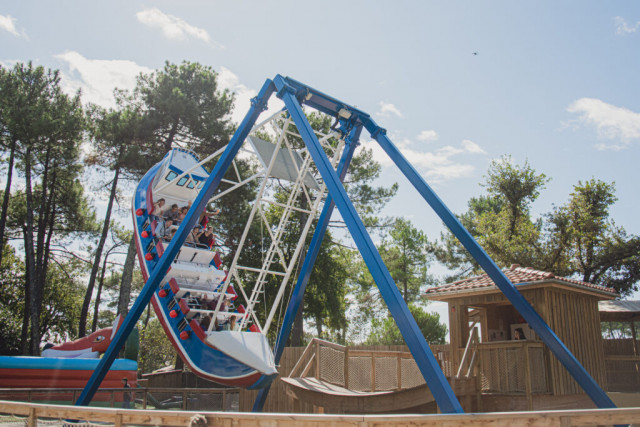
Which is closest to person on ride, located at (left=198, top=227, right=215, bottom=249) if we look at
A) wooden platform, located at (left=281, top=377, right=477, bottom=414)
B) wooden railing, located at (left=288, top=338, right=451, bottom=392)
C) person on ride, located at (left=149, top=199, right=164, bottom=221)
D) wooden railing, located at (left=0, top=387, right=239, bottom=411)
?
person on ride, located at (left=149, top=199, right=164, bottom=221)

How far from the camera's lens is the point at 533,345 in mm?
9938

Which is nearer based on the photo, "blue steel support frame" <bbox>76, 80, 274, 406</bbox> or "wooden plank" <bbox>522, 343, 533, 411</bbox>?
"blue steel support frame" <bbox>76, 80, 274, 406</bbox>

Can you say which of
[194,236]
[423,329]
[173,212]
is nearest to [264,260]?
[194,236]

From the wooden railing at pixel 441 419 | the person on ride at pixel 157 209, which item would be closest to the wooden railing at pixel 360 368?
the person on ride at pixel 157 209

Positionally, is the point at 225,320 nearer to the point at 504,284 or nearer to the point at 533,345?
the point at 533,345

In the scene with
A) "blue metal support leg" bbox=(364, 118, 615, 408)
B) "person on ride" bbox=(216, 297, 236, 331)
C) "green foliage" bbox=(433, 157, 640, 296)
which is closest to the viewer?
"blue metal support leg" bbox=(364, 118, 615, 408)

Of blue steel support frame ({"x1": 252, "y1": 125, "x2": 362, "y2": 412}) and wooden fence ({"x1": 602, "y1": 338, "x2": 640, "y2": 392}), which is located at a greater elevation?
blue steel support frame ({"x1": 252, "y1": 125, "x2": 362, "y2": 412})

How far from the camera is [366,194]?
27.8m

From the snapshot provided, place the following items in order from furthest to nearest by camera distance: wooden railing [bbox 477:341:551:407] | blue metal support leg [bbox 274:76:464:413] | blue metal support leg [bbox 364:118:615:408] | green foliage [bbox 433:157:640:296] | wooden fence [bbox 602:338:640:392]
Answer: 1. green foliage [bbox 433:157:640:296]
2. wooden fence [bbox 602:338:640:392]
3. wooden railing [bbox 477:341:551:407]
4. blue metal support leg [bbox 364:118:615:408]
5. blue metal support leg [bbox 274:76:464:413]

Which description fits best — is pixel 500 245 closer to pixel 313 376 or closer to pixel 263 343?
pixel 313 376

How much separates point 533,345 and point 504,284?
350 cm

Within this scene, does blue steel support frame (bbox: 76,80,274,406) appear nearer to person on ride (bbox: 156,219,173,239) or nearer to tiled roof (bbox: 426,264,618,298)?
person on ride (bbox: 156,219,173,239)

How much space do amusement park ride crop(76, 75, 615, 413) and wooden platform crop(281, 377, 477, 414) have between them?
963 millimetres

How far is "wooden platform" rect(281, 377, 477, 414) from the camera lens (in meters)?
9.41
